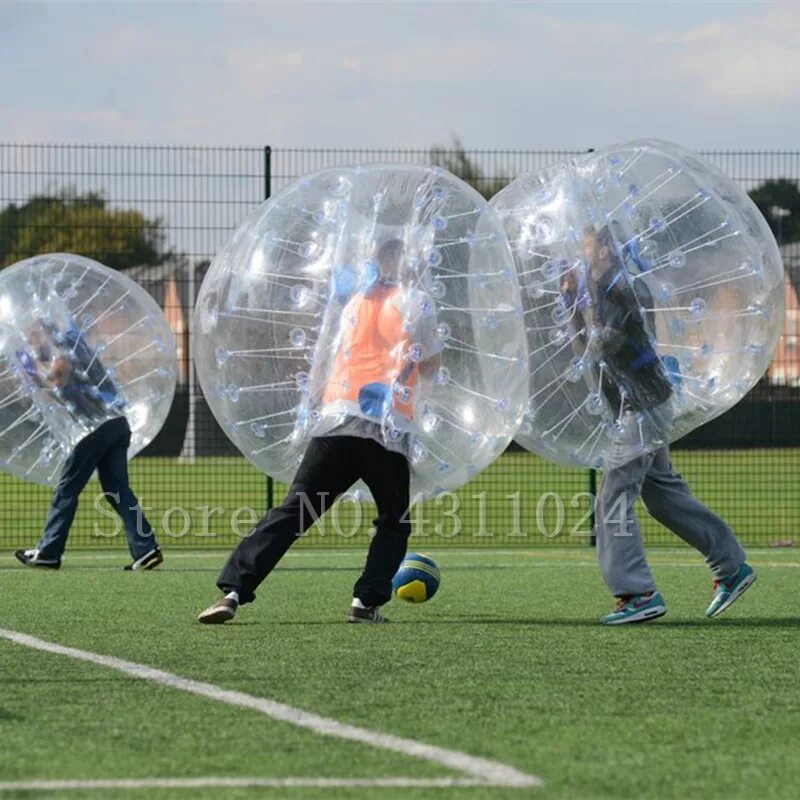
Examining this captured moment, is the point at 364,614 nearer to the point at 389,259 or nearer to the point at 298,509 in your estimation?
the point at 298,509

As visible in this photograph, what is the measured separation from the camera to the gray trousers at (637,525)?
9078mm

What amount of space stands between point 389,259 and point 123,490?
16.5 feet

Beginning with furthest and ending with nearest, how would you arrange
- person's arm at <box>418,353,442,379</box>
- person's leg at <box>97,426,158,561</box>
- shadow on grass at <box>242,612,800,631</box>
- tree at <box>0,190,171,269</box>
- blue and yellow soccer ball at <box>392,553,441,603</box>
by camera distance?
tree at <box>0,190,171,269</box>, person's leg at <box>97,426,158,561</box>, blue and yellow soccer ball at <box>392,553,441,603</box>, shadow on grass at <box>242,612,800,631</box>, person's arm at <box>418,353,442,379</box>

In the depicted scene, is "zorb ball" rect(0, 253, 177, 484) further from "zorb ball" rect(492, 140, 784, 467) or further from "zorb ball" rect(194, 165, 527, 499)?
"zorb ball" rect(492, 140, 784, 467)

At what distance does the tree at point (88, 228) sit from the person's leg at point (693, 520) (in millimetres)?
7618

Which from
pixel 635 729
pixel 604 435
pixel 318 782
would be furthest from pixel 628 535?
pixel 318 782

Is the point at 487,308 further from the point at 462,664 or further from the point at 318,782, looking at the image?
the point at 318,782

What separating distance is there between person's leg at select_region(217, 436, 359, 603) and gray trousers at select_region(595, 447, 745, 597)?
4.48 feet

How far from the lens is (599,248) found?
8.78 meters

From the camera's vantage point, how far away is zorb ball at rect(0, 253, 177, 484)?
12.3m

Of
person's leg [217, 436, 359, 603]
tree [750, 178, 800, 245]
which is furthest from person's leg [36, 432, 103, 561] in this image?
tree [750, 178, 800, 245]

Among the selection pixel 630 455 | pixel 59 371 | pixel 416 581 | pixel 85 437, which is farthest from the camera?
pixel 85 437

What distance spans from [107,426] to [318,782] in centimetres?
813

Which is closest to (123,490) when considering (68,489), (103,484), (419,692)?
(103,484)
